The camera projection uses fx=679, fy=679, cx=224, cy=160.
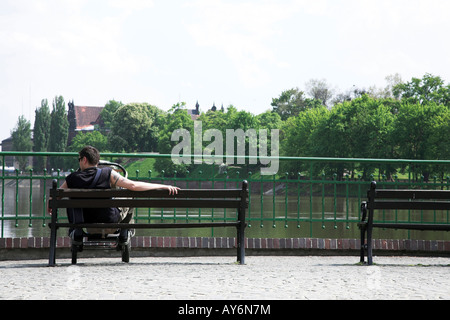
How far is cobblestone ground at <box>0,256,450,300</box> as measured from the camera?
4965 millimetres

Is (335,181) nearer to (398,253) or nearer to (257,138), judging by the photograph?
(398,253)

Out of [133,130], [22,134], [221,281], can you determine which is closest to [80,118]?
[22,134]

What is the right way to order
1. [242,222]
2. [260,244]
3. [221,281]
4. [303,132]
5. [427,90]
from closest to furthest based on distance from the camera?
1. [221,281]
2. [242,222]
3. [260,244]
4. [427,90]
5. [303,132]

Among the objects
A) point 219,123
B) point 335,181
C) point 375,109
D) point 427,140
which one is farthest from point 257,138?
point 335,181

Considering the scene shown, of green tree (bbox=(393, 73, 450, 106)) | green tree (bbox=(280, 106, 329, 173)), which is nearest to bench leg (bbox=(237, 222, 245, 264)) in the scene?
green tree (bbox=(393, 73, 450, 106))

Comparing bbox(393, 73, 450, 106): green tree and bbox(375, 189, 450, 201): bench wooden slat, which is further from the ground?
bbox(393, 73, 450, 106): green tree

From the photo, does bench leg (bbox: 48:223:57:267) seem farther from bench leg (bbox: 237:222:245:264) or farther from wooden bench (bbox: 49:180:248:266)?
bench leg (bbox: 237:222:245:264)

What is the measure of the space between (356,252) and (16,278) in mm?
4499

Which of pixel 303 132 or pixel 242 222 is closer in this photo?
pixel 242 222

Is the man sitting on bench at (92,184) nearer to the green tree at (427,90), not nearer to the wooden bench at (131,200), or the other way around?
the wooden bench at (131,200)

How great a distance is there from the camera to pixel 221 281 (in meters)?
5.67

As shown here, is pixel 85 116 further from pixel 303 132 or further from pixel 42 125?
pixel 303 132

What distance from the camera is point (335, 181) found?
30.1 ft
